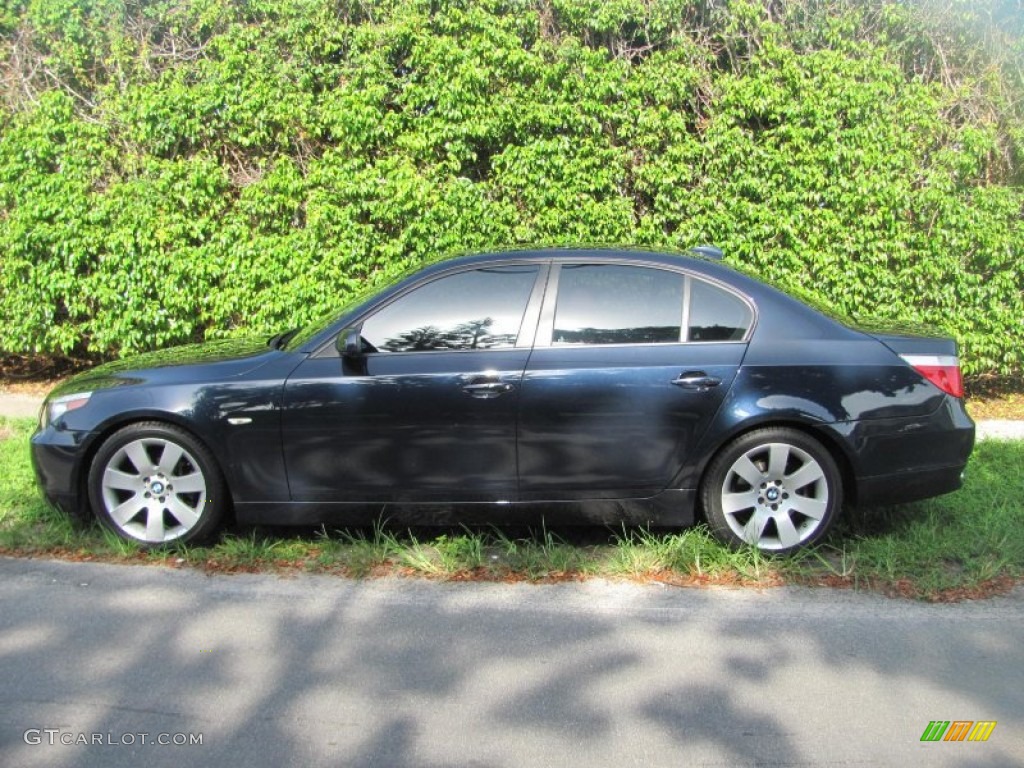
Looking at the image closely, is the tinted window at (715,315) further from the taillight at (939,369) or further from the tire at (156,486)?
the tire at (156,486)

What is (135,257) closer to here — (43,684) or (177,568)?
(177,568)

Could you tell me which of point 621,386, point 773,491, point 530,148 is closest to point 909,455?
point 773,491

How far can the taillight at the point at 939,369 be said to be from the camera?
15.7ft

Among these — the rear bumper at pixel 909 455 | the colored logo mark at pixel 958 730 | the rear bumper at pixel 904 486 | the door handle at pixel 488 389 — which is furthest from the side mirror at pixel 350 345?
the colored logo mark at pixel 958 730

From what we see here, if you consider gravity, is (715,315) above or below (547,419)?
above

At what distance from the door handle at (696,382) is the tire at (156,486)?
90.3 inches

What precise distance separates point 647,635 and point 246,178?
5.73 meters

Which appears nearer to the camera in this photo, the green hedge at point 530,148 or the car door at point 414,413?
the car door at point 414,413

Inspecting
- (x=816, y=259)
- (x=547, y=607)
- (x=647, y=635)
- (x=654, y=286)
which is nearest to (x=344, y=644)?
(x=547, y=607)

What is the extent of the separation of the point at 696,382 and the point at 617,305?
0.55 meters

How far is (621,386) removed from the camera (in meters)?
4.66

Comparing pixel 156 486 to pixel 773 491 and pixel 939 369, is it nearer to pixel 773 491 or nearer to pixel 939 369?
pixel 773 491
